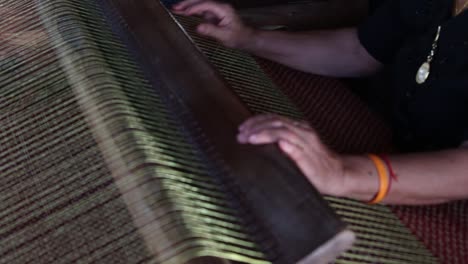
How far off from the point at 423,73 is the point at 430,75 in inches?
0.9

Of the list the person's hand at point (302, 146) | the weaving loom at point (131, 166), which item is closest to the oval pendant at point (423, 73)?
the weaving loom at point (131, 166)

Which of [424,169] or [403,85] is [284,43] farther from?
[424,169]

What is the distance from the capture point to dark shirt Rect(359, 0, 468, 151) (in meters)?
1.25

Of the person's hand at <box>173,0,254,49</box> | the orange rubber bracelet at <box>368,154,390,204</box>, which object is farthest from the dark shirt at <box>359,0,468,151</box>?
the person's hand at <box>173,0,254,49</box>

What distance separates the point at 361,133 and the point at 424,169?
0.33 m

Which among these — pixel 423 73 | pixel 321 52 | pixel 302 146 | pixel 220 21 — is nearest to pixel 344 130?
pixel 423 73

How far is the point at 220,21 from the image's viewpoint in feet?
4.94

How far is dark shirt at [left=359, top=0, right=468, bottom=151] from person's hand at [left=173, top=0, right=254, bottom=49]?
389mm

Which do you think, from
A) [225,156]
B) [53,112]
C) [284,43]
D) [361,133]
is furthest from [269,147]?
[284,43]

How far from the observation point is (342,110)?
1.49 metres

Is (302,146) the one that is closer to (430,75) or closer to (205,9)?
(430,75)

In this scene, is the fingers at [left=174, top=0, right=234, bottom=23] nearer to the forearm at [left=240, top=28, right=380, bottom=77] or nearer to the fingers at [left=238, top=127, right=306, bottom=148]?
the forearm at [left=240, top=28, right=380, bottom=77]

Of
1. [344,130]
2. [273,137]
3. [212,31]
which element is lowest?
[344,130]

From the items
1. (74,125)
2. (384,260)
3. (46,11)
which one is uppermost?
(46,11)
